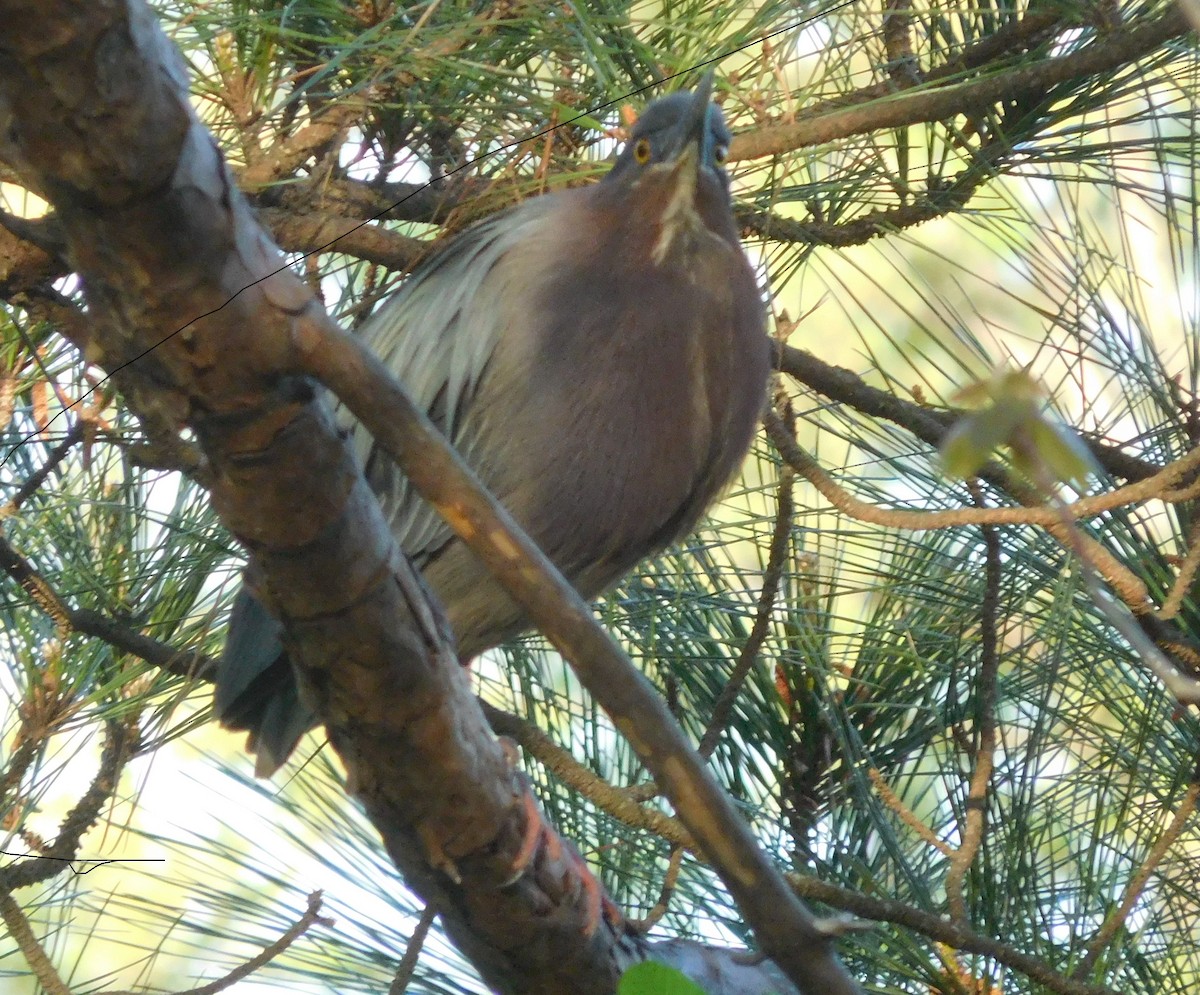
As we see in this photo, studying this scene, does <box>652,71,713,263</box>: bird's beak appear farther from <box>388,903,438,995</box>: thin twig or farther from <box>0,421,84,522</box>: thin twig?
<box>388,903,438,995</box>: thin twig

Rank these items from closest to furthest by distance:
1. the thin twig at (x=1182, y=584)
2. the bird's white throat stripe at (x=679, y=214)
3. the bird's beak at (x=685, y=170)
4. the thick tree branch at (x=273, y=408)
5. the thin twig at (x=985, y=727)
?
the thick tree branch at (x=273, y=408) → the thin twig at (x=1182, y=584) → the thin twig at (x=985, y=727) → the bird's beak at (x=685, y=170) → the bird's white throat stripe at (x=679, y=214)

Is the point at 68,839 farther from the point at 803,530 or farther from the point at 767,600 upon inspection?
the point at 803,530

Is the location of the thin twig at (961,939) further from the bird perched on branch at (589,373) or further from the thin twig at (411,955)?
the bird perched on branch at (589,373)

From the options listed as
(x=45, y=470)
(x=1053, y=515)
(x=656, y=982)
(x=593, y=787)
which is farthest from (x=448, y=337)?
(x=656, y=982)

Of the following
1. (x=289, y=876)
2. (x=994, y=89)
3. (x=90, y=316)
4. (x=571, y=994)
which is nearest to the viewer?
(x=90, y=316)

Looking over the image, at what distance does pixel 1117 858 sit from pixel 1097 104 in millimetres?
976

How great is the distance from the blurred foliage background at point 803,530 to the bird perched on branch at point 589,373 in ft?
0.21

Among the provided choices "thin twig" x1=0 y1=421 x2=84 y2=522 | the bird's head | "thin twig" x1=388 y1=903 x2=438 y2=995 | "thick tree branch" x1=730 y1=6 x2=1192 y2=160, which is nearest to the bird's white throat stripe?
the bird's head

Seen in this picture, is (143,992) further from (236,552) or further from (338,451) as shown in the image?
(338,451)

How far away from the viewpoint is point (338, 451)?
976 mm

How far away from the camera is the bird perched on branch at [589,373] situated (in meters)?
1.80

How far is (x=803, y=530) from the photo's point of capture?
1978mm

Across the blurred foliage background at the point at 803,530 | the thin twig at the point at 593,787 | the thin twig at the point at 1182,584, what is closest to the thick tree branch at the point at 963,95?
the blurred foliage background at the point at 803,530

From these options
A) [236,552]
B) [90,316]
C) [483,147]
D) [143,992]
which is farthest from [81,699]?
[90,316]
